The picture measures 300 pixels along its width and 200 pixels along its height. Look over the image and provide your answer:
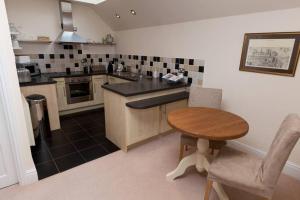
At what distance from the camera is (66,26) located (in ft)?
12.0

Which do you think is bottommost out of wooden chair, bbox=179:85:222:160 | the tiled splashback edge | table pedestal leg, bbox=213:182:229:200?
table pedestal leg, bbox=213:182:229:200

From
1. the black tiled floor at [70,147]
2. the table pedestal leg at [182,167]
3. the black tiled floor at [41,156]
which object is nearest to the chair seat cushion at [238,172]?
the table pedestal leg at [182,167]

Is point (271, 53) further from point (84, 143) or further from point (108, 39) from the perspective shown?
point (108, 39)

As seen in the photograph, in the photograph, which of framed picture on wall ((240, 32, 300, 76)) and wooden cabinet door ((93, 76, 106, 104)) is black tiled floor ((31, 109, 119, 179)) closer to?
wooden cabinet door ((93, 76, 106, 104))

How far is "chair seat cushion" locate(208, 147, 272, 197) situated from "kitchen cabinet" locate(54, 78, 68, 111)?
3.09 meters

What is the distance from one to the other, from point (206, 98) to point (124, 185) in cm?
144

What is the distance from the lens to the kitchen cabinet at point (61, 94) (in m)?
3.47

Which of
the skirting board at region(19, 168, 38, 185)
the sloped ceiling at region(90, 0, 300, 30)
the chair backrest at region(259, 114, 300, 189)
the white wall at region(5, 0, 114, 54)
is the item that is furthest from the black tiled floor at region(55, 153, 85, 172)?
the sloped ceiling at region(90, 0, 300, 30)

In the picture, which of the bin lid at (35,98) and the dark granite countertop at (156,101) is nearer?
the dark granite countertop at (156,101)

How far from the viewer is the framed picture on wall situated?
6.31 feet

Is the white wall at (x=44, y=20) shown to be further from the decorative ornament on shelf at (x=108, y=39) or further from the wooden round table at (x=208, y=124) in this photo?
the wooden round table at (x=208, y=124)

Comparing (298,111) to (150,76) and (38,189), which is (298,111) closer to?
(150,76)

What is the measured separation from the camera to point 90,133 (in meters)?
3.00

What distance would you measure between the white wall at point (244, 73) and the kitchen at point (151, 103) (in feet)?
0.04
